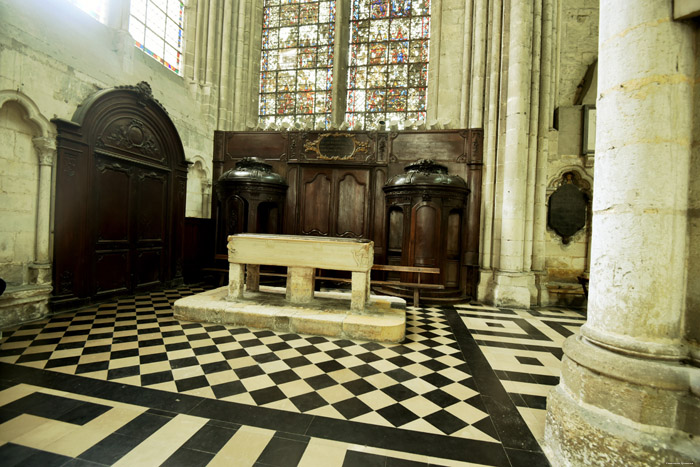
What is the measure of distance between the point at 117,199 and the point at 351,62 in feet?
22.2

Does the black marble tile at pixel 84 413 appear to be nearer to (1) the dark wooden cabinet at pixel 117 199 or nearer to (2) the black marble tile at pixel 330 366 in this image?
(2) the black marble tile at pixel 330 366

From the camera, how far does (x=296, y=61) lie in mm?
8766

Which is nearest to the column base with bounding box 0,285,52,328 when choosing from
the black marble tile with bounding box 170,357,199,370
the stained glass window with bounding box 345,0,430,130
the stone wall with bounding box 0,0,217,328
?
the stone wall with bounding box 0,0,217,328

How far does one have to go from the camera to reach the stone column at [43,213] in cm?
403

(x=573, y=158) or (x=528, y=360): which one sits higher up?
(x=573, y=158)

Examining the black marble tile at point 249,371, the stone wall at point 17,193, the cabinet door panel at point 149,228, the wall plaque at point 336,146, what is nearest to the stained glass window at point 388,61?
the wall plaque at point 336,146

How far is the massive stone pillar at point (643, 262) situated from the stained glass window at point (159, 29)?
734 centimetres

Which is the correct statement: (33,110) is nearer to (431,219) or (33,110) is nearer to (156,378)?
(156,378)

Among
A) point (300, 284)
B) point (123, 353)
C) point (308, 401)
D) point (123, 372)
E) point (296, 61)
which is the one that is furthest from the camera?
point (296, 61)

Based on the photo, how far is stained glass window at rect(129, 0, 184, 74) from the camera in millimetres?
5820

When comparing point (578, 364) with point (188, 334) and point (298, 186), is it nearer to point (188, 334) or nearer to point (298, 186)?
point (188, 334)

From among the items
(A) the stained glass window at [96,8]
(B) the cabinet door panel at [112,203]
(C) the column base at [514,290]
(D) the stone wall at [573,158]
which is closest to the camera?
(A) the stained glass window at [96,8]

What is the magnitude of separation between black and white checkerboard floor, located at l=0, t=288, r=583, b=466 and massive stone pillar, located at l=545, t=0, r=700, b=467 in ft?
1.74

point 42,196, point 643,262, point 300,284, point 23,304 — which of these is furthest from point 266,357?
point 42,196
